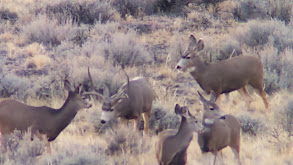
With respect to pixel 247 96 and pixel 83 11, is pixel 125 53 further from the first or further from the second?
pixel 83 11

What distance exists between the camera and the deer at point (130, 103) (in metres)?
8.20

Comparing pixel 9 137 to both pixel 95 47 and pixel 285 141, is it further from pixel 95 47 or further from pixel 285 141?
pixel 95 47

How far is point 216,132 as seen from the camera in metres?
7.29

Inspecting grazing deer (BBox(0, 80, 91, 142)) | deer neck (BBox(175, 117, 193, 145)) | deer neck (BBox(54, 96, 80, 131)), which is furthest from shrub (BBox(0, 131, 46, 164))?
deer neck (BBox(175, 117, 193, 145))

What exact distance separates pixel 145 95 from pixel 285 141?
2.38m

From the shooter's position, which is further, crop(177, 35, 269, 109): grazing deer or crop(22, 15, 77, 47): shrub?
crop(22, 15, 77, 47): shrub

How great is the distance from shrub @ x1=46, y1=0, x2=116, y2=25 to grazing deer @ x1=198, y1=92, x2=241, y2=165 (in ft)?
39.9

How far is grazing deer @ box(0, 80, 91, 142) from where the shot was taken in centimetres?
796

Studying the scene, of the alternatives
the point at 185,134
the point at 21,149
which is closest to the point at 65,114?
the point at 21,149

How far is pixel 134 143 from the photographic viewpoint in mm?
8438

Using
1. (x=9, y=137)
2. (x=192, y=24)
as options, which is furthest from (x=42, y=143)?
(x=192, y=24)

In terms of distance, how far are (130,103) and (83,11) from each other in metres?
11.0

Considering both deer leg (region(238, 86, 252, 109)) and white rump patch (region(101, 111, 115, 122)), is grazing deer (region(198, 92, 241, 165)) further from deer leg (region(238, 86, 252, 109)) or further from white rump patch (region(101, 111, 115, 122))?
deer leg (region(238, 86, 252, 109))

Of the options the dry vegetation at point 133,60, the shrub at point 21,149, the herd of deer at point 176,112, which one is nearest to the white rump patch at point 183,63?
the herd of deer at point 176,112
